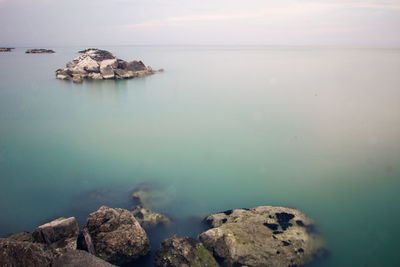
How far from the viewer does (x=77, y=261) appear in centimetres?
617

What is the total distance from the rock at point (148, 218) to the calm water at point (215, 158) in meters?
0.61

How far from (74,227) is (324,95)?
32.2 m

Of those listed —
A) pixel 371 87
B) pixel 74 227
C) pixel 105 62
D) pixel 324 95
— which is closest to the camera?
pixel 74 227

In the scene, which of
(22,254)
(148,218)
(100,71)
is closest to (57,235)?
(22,254)

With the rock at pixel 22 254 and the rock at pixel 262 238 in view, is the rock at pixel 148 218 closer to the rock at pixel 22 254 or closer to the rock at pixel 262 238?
the rock at pixel 262 238

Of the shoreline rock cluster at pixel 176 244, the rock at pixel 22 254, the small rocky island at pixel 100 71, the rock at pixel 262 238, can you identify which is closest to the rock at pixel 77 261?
the shoreline rock cluster at pixel 176 244

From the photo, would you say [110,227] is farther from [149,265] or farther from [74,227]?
[149,265]

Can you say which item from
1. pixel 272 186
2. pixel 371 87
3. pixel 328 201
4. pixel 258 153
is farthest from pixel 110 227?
pixel 371 87

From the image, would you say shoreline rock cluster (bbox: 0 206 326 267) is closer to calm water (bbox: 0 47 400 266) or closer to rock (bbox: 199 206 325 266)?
rock (bbox: 199 206 325 266)

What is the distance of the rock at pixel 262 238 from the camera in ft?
24.2

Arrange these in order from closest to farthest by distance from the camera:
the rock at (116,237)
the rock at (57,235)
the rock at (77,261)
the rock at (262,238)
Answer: the rock at (77,261), the rock at (57,235), the rock at (262,238), the rock at (116,237)

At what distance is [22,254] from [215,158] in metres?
11.1

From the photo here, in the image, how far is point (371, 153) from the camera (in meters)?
15.7

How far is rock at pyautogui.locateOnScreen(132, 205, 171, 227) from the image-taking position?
31.3ft
